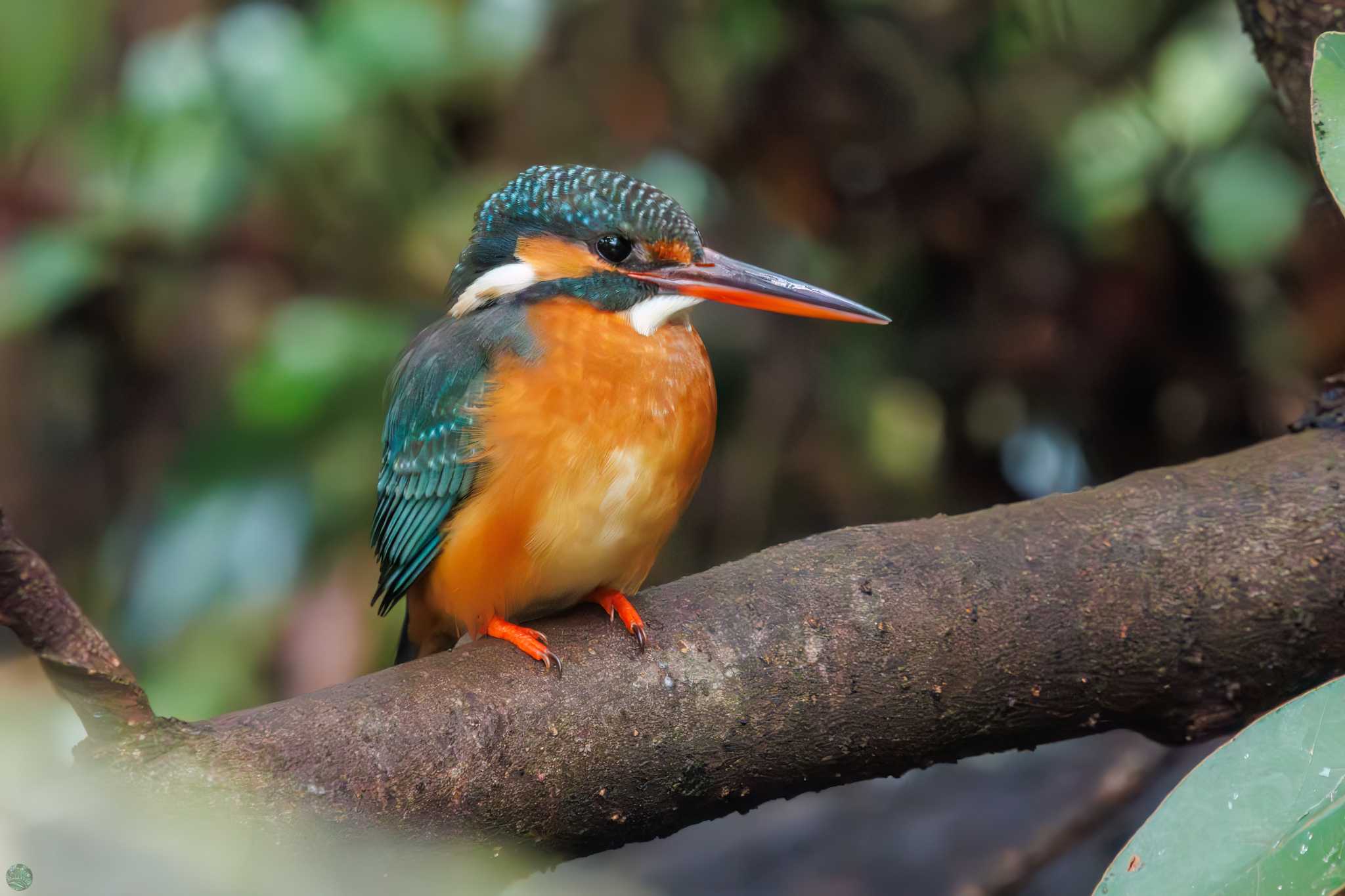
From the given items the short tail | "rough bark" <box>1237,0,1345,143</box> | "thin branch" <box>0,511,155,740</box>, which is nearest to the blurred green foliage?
the short tail

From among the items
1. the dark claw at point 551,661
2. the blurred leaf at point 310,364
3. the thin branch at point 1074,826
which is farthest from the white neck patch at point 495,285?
the thin branch at point 1074,826

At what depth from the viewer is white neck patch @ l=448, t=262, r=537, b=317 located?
1655 mm

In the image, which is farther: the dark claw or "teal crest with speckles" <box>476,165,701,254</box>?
"teal crest with speckles" <box>476,165,701,254</box>

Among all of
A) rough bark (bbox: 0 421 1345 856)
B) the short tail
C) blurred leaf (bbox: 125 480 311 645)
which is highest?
rough bark (bbox: 0 421 1345 856)

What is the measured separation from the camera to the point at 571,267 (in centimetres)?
163

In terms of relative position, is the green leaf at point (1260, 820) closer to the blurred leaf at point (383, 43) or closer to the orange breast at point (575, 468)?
the orange breast at point (575, 468)

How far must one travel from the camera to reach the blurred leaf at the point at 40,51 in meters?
2.51

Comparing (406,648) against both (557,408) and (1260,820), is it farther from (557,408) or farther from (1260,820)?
(1260,820)

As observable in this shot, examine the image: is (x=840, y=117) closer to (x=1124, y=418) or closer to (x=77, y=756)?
(x=1124, y=418)

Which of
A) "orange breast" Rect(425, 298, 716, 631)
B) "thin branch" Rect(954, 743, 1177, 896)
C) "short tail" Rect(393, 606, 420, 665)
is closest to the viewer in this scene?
"orange breast" Rect(425, 298, 716, 631)

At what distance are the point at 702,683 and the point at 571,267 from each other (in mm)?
567

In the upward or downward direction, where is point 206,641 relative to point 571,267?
downward

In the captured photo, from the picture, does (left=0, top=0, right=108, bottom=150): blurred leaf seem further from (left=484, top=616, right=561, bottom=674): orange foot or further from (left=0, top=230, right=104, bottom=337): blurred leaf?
(left=484, top=616, right=561, bottom=674): orange foot

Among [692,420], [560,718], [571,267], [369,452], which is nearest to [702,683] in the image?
[560,718]
